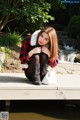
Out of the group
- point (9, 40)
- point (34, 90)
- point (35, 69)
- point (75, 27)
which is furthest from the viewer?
point (75, 27)

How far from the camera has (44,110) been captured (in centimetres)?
675

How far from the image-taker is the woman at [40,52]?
6.21m

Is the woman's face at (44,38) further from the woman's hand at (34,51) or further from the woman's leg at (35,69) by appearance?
the woman's leg at (35,69)

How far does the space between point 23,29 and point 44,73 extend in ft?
26.6

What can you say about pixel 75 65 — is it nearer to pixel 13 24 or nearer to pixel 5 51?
pixel 5 51

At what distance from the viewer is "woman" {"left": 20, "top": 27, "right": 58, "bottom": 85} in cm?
621

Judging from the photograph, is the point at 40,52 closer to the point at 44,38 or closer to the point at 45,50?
the point at 45,50

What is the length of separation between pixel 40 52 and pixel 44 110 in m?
1.09

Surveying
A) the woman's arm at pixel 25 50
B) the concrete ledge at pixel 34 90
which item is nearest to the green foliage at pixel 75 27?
the concrete ledge at pixel 34 90

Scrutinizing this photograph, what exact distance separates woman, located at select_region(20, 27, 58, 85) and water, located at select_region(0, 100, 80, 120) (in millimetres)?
561

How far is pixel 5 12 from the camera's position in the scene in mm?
12414

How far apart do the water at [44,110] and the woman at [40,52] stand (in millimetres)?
561

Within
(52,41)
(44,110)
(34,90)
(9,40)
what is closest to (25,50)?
(52,41)

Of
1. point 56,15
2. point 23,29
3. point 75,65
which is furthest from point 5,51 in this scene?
point 56,15
